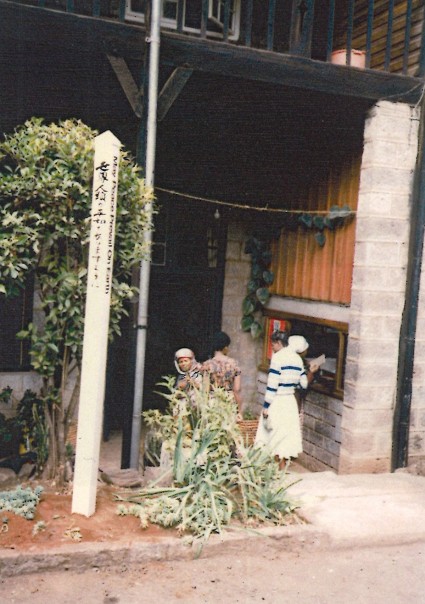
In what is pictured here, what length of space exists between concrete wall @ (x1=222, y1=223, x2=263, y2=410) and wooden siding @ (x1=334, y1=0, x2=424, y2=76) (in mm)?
3161

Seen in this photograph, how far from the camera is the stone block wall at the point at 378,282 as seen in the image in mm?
6730

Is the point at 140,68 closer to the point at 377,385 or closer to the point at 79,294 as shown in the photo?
the point at 79,294

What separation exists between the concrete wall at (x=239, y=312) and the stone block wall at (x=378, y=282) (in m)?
2.74

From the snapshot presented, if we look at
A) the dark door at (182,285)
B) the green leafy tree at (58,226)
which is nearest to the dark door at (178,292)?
the dark door at (182,285)

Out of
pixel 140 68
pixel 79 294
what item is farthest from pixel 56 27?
pixel 79 294

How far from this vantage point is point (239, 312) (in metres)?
9.43

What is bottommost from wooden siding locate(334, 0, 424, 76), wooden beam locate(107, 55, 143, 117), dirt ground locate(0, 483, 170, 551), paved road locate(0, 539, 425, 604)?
paved road locate(0, 539, 425, 604)

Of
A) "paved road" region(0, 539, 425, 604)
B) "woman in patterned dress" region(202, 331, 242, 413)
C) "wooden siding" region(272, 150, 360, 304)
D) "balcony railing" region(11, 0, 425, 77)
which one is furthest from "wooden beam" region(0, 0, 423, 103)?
"paved road" region(0, 539, 425, 604)

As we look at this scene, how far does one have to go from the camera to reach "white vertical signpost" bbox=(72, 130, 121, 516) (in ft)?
14.9

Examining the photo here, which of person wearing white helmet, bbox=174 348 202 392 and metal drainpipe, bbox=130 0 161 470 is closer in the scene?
metal drainpipe, bbox=130 0 161 470

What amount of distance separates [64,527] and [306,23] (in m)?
5.46

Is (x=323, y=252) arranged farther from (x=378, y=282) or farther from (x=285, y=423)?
(x=285, y=423)

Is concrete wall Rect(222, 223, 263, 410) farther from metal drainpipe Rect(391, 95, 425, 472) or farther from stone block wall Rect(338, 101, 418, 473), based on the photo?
metal drainpipe Rect(391, 95, 425, 472)

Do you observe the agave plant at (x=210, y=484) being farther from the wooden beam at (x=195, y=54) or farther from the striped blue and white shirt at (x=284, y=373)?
the wooden beam at (x=195, y=54)
